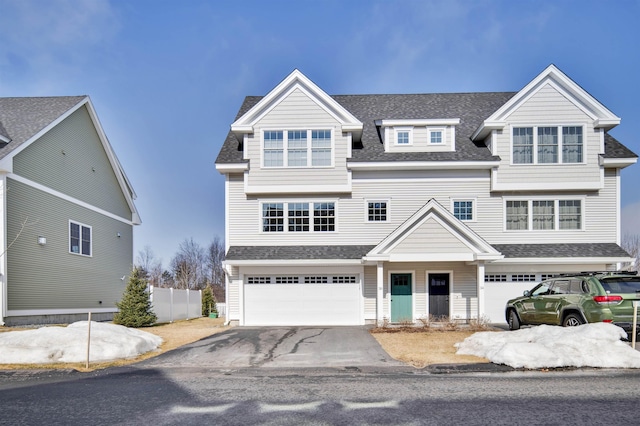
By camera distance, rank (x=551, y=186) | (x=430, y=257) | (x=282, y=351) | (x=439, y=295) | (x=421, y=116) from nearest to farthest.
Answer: (x=282, y=351) < (x=430, y=257) < (x=551, y=186) < (x=439, y=295) < (x=421, y=116)

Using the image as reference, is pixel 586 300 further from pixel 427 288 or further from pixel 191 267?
pixel 191 267

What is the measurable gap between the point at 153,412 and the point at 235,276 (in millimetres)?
14802

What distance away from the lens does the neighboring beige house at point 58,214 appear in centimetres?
1880

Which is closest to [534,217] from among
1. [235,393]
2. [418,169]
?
[418,169]

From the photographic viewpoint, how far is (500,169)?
21234mm

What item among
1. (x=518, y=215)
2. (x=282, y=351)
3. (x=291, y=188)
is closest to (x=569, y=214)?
(x=518, y=215)

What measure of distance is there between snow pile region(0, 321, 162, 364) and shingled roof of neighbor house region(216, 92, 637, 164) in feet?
32.9

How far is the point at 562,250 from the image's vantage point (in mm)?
20594

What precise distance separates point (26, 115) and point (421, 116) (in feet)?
55.9

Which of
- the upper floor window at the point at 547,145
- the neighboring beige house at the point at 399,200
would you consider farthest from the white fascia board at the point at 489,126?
the upper floor window at the point at 547,145

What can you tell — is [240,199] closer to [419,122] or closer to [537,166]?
[419,122]

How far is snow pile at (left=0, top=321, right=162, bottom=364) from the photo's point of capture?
11266mm

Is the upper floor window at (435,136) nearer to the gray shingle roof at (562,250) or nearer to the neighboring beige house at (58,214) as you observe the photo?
the gray shingle roof at (562,250)

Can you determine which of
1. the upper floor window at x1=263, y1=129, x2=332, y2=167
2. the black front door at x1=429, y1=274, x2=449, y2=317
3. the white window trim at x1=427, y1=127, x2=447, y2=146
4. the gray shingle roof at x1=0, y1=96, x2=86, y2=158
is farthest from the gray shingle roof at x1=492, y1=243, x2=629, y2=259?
the gray shingle roof at x1=0, y1=96, x2=86, y2=158
